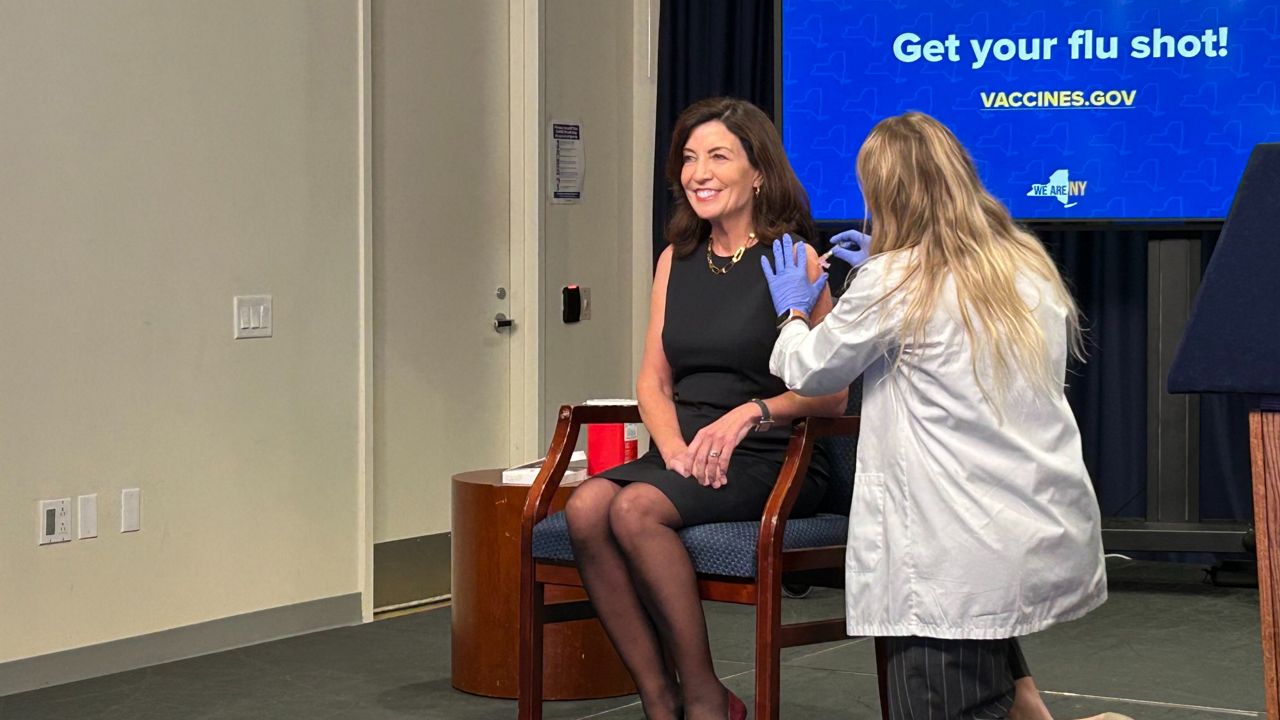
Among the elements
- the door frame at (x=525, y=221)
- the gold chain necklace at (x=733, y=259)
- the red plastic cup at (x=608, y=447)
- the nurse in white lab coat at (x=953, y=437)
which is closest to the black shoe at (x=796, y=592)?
the door frame at (x=525, y=221)

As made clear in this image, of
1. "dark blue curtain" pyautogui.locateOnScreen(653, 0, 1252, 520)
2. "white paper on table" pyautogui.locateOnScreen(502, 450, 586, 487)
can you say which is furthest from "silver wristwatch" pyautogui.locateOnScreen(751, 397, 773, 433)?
"dark blue curtain" pyautogui.locateOnScreen(653, 0, 1252, 520)

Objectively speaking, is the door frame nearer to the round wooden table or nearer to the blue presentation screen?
the blue presentation screen

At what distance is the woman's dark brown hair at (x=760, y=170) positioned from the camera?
9.27 feet

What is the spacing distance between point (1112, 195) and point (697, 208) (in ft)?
6.52

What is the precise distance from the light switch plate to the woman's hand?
1719 mm

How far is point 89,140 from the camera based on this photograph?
352cm

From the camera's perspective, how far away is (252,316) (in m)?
3.93

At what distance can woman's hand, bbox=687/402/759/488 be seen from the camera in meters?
2.57

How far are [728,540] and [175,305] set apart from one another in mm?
1838

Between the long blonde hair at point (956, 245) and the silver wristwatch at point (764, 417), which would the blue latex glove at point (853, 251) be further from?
the silver wristwatch at point (764, 417)

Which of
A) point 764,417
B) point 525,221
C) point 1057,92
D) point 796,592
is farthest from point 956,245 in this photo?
point 525,221

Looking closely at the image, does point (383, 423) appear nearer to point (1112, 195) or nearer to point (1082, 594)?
point (1112, 195)

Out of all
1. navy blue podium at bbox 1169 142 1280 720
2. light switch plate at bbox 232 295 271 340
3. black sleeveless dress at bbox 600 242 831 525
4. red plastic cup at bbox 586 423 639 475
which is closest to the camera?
navy blue podium at bbox 1169 142 1280 720

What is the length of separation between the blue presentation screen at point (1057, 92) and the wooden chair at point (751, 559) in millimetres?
1840
